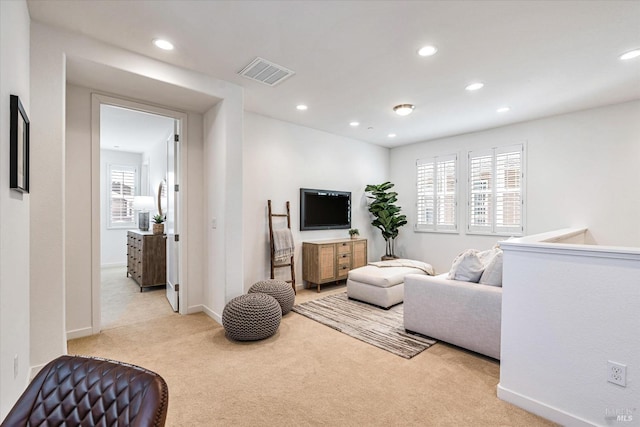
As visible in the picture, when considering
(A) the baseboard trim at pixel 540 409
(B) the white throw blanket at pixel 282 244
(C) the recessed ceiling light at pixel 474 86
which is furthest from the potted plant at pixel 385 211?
(A) the baseboard trim at pixel 540 409

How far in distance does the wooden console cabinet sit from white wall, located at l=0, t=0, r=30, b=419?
3393 millimetres

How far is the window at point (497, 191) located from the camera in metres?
4.96

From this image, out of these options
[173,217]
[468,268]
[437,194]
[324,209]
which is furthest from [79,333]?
[437,194]

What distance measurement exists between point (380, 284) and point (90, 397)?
3.40 meters

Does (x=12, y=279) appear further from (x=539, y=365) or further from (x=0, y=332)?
(x=539, y=365)

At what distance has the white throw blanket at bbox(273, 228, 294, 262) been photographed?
4508 mm

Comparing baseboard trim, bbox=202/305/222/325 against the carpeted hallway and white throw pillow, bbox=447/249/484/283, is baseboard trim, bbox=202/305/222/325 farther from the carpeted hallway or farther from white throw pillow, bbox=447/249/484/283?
white throw pillow, bbox=447/249/484/283

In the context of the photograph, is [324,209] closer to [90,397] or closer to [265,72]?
[265,72]

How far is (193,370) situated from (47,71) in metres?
2.64

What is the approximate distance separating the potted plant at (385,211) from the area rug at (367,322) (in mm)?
2024

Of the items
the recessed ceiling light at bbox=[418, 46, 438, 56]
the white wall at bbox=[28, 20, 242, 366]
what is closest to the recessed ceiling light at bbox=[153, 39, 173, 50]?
the white wall at bbox=[28, 20, 242, 366]

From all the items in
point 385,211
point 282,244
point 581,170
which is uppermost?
point 581,170

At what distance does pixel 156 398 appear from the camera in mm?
921

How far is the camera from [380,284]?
399cm
